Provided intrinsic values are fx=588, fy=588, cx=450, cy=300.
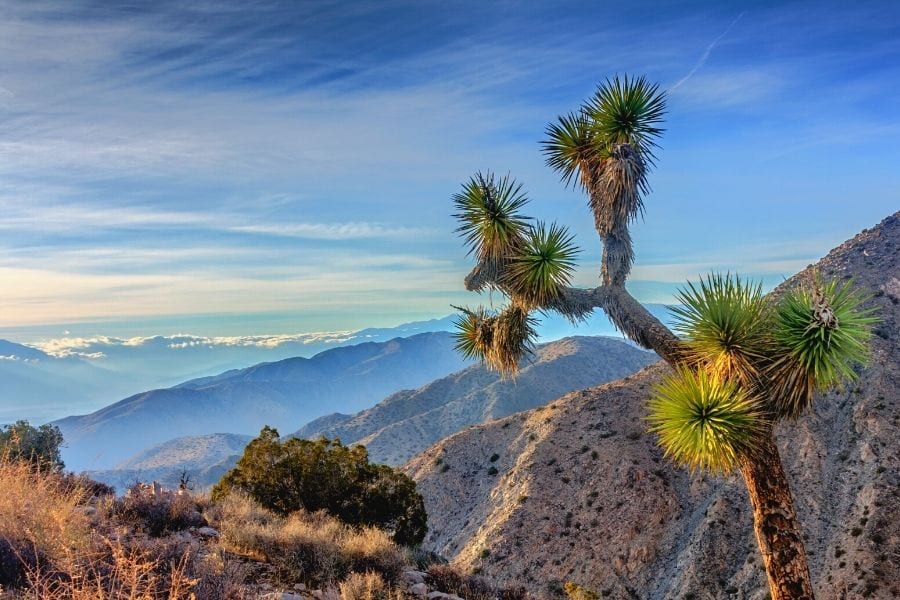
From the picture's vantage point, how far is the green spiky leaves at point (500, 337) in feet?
53.4

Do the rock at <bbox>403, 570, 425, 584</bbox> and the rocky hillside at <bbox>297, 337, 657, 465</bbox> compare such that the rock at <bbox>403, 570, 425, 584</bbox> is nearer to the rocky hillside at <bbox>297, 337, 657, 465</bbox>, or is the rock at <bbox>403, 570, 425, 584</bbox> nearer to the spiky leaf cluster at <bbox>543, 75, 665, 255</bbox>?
the spiky leaf cluster at <bbox>543, 75, 665, 255</bbox>

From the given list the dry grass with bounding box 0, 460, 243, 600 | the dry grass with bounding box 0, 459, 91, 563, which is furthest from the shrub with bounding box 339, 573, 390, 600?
the dry grass with bounding box 0, 459, 91, 563

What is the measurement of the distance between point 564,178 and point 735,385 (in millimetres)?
7632

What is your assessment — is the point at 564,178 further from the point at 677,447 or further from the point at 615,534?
the point at 615,534

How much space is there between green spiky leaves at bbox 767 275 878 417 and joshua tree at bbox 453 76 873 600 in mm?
27

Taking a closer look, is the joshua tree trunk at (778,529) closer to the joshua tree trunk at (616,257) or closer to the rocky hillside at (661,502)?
the joshua tree trunk at (616,257)

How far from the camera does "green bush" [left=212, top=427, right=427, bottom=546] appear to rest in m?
19.7

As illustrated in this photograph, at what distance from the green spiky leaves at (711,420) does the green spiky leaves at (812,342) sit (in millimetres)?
796

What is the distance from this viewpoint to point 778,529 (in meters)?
12.6

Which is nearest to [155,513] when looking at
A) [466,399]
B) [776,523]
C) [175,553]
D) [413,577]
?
[175,553]

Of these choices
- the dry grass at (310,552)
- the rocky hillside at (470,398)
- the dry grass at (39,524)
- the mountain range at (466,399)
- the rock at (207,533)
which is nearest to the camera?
the dry grass at (39,524)

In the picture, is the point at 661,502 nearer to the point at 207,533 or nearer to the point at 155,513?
the point at 207,533

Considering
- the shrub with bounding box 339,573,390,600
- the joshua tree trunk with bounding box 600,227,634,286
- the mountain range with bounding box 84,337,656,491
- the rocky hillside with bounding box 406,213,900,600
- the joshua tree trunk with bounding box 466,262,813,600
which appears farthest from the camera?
the mountain range with bounding box 84,337,656,491

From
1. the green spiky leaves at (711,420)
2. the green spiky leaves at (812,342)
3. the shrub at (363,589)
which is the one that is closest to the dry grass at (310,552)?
the shrub at (363,589)
